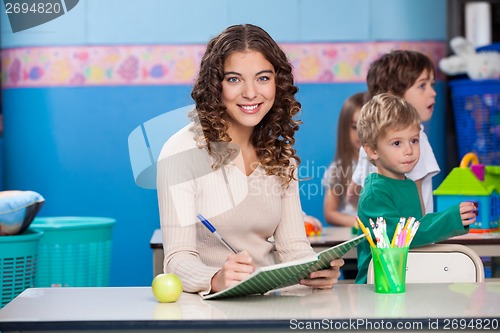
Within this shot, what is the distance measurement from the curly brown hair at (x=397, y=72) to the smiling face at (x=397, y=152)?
2.23 feet

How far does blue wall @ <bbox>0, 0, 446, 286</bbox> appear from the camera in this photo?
4.67m

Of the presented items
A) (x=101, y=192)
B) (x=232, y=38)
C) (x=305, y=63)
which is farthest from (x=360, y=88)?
(x=232, y=38)

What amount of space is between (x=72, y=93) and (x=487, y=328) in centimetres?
345

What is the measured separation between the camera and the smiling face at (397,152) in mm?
2668

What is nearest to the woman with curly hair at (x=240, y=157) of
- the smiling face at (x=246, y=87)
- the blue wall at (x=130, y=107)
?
the smiling face at (x=246, y=87)

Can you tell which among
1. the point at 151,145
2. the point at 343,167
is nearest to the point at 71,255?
the point at 151,145

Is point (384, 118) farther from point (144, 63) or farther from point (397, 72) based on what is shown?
point (144, 63)

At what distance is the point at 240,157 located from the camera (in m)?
2.28

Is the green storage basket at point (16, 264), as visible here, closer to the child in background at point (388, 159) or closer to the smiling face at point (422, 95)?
the child in background at point (388, 159)

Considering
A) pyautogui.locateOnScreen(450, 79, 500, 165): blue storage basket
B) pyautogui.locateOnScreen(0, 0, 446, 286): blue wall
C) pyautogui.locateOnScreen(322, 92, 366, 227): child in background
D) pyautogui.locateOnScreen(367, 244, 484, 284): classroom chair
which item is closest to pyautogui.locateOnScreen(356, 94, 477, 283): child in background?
pyautogui.locateOnScreen(367, 244, 484, 284): classroom chair

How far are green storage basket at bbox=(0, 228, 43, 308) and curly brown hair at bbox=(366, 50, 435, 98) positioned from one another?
4.70 ft

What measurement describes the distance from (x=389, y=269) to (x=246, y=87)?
23.7 inches

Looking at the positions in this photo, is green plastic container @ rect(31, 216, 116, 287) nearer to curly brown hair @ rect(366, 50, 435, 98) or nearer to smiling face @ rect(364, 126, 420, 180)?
curly brown hair @ rect(366, 50, 435, 98)

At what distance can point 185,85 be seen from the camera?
15.4 ft
